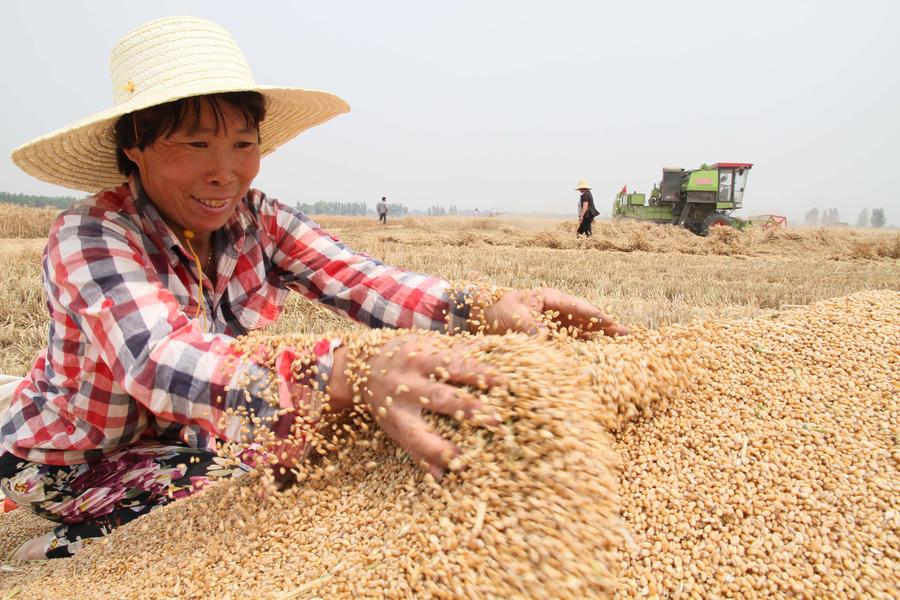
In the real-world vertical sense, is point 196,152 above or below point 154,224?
above

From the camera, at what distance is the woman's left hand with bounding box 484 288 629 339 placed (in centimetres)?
186

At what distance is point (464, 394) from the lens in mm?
1146

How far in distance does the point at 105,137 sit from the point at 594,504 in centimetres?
187

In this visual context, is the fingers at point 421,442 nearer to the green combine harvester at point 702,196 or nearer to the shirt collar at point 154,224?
the shirt collar at point 154,224

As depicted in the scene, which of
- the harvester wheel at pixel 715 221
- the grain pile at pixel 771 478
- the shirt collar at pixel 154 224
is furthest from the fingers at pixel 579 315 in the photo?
the harvester wheel at pixel 715 221

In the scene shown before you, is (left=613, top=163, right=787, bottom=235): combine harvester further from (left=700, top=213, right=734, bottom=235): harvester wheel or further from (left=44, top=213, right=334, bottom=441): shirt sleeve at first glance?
(left=44, top=213, right=334, bottom=441): shirt sleeve

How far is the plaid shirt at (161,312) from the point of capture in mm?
1337

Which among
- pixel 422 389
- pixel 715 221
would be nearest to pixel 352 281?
pixel 422 389

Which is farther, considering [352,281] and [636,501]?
[352,281]

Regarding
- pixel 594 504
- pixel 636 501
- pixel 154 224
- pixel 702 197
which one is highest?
pixel 702 197

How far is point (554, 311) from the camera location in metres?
1.89

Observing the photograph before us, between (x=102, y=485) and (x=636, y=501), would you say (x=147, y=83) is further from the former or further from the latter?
(x=636, y=501)

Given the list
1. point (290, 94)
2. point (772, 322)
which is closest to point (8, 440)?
point (290, 94)

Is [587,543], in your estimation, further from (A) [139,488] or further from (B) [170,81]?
(A) [139,488]
